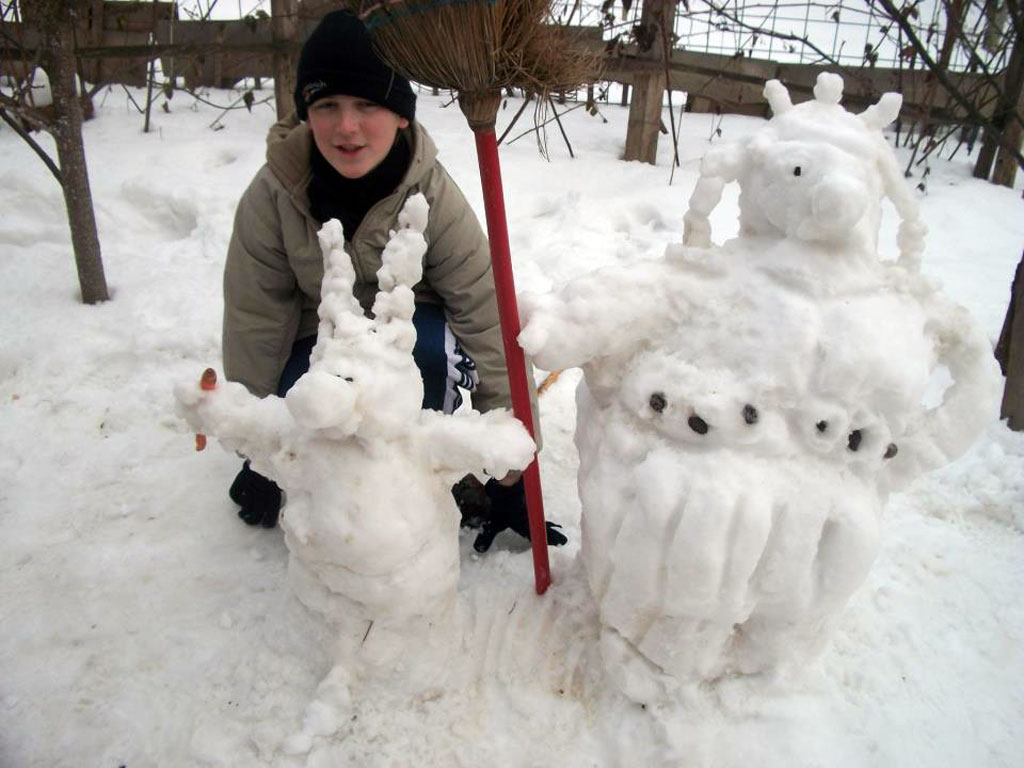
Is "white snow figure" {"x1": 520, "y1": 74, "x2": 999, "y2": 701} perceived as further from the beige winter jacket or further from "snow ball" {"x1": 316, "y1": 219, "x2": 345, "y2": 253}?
the beige winter jacket

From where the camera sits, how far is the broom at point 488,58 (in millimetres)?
1078

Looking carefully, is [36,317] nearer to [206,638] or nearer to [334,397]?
[206,638]

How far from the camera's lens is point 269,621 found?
5.07 feet

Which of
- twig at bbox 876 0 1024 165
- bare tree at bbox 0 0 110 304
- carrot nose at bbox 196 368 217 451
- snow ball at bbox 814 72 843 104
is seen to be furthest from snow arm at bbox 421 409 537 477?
bare tree at bbox 0 0 110 304

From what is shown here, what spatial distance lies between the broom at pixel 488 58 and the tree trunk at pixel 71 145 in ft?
6.52

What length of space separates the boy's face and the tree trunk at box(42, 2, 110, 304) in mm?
1581

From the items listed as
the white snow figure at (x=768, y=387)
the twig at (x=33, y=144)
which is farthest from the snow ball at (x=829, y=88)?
the twig at (x=33, y=144)

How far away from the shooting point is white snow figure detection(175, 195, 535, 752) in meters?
1.17

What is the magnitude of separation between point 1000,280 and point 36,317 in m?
3.78

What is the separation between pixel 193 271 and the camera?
3.07 m

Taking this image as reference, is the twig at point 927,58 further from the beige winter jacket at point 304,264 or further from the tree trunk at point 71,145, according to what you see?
the tree trunk at point 71,145

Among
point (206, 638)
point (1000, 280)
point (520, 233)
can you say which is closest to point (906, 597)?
point (206, 638)

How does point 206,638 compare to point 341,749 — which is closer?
point 341,749

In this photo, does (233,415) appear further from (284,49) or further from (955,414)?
(284,49)
